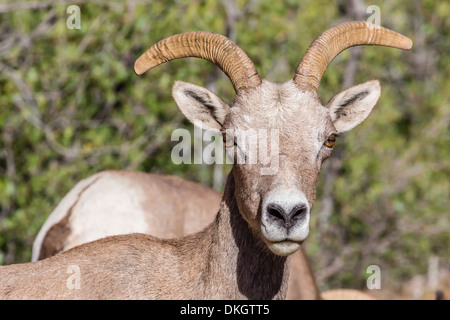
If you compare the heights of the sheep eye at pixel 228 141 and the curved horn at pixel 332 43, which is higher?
the curved horn at pixel 332 43

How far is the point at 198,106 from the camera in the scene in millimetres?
6156

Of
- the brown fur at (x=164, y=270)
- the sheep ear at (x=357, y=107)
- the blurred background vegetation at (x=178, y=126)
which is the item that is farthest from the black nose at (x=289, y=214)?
the blurred background vegetation at (x=178, y=126)

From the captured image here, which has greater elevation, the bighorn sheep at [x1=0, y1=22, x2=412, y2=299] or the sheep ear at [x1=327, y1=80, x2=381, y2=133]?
the sheep ear at [x1=327, y1=80, x2=381, y2=133]

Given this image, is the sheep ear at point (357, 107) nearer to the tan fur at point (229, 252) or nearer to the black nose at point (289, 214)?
the tan fur at point (229, 252)

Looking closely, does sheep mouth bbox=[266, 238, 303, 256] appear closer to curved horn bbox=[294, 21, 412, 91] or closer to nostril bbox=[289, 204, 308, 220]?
nostril bbox=[289, 204, 308, 220]

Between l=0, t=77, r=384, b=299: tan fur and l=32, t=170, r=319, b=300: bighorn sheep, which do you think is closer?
l=0, t=77, r=384, b=299: tan fur

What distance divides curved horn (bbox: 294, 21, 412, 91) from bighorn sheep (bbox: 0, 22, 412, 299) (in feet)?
0.04

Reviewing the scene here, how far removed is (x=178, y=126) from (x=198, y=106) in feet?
18.9

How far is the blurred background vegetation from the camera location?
1041cm

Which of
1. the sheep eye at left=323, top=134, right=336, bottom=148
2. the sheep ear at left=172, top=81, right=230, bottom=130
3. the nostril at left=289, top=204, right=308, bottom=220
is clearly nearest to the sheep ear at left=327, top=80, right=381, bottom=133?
the sheep eye at left=323, top=134, right=336, bottom=148

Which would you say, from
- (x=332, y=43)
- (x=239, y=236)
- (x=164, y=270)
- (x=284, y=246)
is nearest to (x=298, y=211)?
(x=284, y=246)

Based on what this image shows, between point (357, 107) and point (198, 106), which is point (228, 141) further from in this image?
point (357, 107)

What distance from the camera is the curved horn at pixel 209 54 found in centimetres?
591

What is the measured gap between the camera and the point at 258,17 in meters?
12.8
